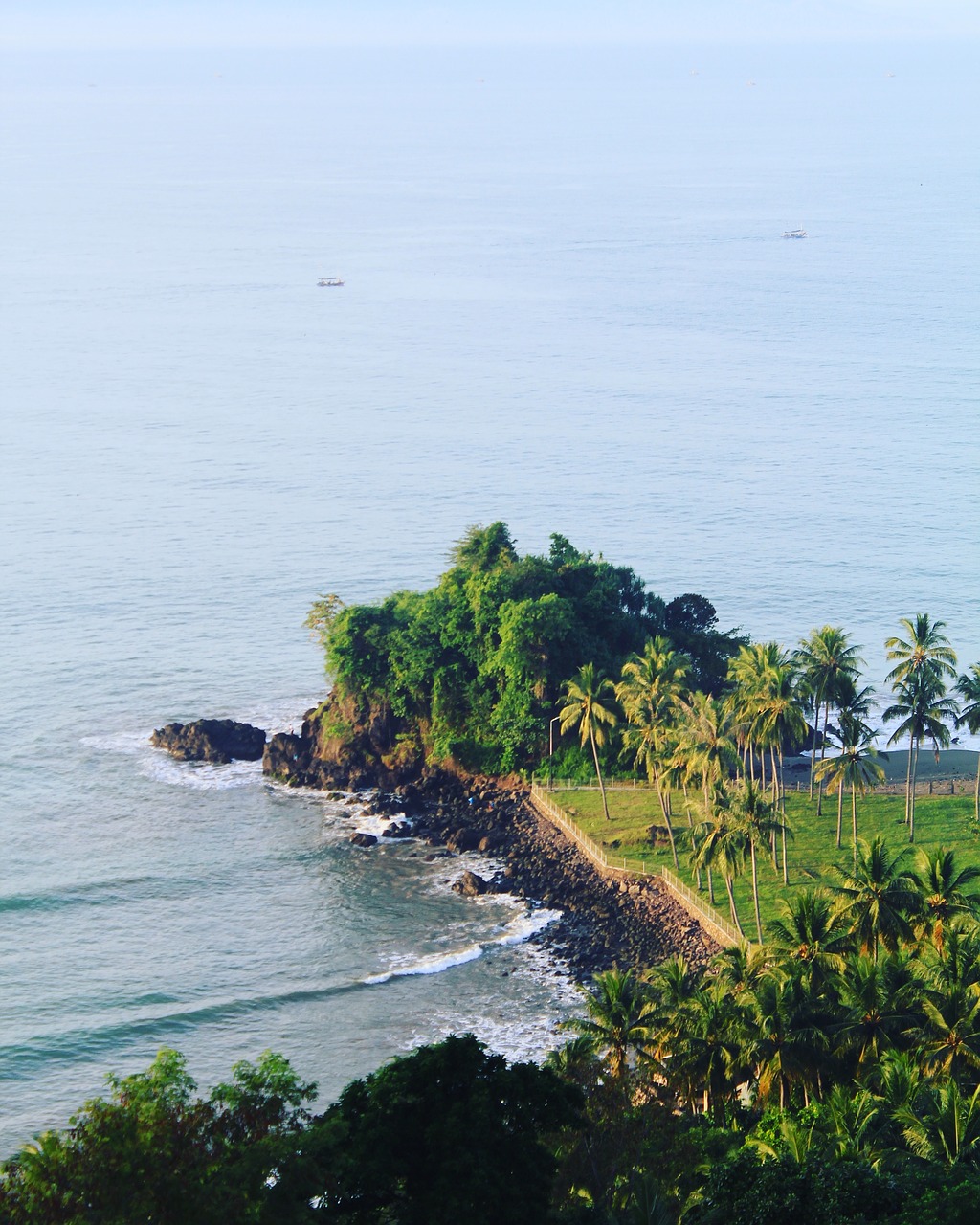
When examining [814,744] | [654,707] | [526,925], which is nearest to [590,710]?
[654,707]

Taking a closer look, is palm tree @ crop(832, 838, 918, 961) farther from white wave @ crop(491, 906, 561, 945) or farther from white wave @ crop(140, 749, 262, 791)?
white wave @ crop(140, 749, 262, 791)

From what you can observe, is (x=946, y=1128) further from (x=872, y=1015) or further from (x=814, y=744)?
(x=814, y=744)

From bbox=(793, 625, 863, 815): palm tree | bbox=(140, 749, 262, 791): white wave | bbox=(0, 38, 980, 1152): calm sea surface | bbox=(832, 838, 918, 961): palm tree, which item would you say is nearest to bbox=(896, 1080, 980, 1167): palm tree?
bbox=(832, 838, 918, 961): palm tree

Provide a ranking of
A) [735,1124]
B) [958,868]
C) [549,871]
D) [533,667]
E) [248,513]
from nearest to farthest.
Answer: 1. [735,1124]
2. [958,868]
3. [549,871]
4. [533,667]
5. [248,513]

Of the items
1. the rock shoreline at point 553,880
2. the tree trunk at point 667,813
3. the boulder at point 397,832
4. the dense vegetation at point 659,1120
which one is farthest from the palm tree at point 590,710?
the dense vegetation at point 659,1120

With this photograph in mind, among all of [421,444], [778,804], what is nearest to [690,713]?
[778,804]

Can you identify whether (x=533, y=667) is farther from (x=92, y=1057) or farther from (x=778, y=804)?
(x=92, y=1057)
